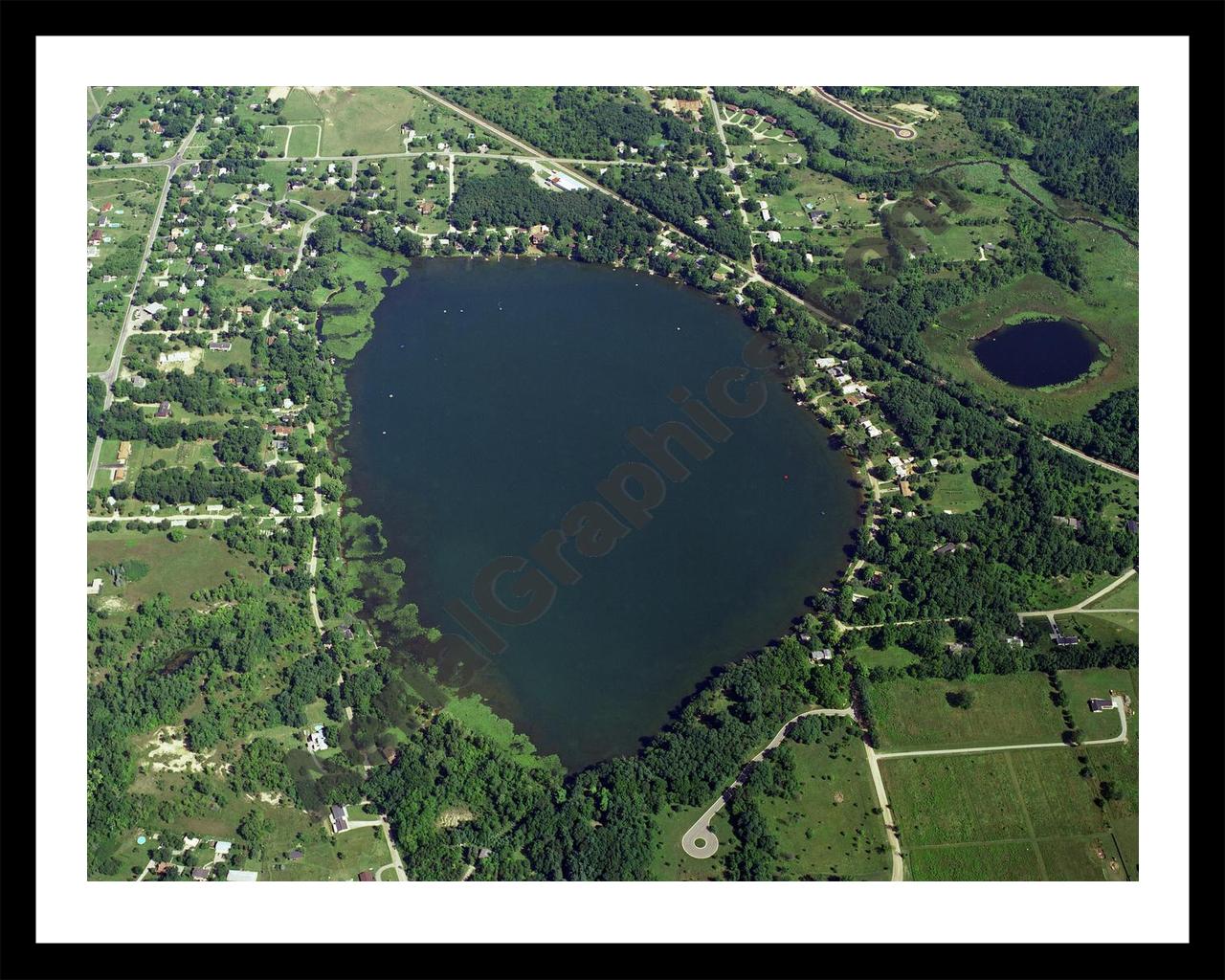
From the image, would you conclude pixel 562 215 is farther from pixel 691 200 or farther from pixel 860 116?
pixel 860 116

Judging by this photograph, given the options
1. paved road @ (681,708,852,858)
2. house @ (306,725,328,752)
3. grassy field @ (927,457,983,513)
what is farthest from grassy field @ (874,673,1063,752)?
house @ (306,725,328,752)

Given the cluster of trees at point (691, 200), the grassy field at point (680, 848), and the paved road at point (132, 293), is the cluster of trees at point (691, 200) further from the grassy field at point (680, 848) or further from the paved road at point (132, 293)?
the grassy field at point (680, 848)

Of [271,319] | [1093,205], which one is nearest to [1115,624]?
[1093,205]

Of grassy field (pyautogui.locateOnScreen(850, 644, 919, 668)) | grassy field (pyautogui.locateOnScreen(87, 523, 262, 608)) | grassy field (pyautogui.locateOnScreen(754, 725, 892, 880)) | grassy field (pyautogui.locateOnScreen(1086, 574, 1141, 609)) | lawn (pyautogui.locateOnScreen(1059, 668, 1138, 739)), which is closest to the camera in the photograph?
grassy field (pyautogui.locateOnScreen(754, 725, 892, 880))

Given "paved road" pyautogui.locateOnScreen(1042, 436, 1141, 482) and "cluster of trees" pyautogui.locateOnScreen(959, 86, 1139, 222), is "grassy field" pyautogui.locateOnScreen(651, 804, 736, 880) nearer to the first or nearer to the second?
"paved road" pyautogui.locateOnScreen(1042, 436, 1141, 482)


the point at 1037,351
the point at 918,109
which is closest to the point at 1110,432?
the point at 1037,351
